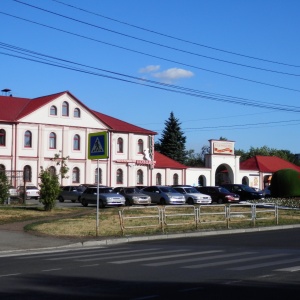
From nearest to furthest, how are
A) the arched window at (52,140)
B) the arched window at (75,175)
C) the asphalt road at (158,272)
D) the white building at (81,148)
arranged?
1. the asphalt road at (158,272)
2. the white building at (81,148)
3. the arched window at (52,140)
4. the arched window at (75,175)

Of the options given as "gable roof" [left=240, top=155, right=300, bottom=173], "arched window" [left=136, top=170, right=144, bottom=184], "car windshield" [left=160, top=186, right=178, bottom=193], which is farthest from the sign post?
"gable roof" [left=240, top=155, right=300, bottom=173]

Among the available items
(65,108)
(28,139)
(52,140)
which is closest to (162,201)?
(28,139)

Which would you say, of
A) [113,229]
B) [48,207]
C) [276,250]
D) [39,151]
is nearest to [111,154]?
[39,151]

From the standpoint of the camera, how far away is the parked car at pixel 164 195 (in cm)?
4853

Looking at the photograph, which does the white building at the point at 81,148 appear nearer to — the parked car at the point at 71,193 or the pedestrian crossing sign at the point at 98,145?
the parked car at the point at 71,193

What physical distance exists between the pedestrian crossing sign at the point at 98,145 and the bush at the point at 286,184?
2961 centimetres

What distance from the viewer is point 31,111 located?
69.5 meters

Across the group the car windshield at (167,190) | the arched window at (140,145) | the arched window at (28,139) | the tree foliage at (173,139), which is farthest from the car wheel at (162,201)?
the tree foliage at (173,139)

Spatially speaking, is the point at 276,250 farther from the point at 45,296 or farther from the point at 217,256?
the point at 45,296

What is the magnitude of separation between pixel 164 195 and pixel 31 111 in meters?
25.9

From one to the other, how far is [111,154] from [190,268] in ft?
204

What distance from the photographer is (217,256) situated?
17188mm

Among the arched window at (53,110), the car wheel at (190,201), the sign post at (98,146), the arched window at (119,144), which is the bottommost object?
the car wheel at (190,201)

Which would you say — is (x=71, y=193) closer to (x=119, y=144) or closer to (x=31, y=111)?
(x=31, y=111)
